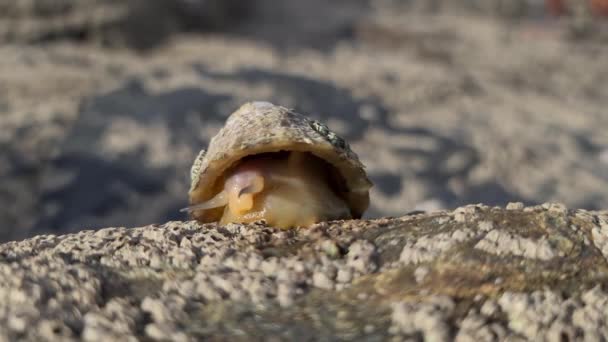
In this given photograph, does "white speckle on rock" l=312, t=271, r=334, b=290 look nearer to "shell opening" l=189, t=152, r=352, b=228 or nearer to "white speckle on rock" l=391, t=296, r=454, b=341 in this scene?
"white speckle on rock" l=391, t=296, r=454, b=341

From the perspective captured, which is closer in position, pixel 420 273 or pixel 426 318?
pixel 426 318

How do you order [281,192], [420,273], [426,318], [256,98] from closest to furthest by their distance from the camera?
[426,318], [420,273], [281,192], [256,98]

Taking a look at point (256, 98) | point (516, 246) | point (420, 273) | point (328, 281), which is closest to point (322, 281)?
point (328, 281)

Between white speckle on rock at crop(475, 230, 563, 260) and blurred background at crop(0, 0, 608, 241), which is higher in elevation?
blurred background at crop(0, 0, 608, 241)

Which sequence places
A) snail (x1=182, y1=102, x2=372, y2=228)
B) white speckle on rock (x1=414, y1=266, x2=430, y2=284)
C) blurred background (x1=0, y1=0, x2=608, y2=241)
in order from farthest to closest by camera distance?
blurred background (x1=0, y1=0, x2=608, y2=241) → snail (x1=182, y1=102, x2=372, y2=228) → white speckle on rock (x1=414, y1=266, x2=430, y2=284)

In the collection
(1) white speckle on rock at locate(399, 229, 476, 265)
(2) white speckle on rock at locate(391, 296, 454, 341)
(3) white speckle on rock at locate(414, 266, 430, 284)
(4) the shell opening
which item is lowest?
(2) white speckle on rock at locate(391, 296, 454, 341)

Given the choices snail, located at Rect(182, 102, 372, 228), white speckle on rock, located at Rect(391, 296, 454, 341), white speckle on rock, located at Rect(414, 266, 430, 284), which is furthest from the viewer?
snail, located at Rect(182, 102, 372, 228)

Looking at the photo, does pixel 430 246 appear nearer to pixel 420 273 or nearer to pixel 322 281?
pixel 420 273

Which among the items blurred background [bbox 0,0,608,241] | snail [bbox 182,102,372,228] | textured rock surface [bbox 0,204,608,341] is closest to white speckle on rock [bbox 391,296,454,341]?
textured rock surface [bbox 0,204,608,341]
